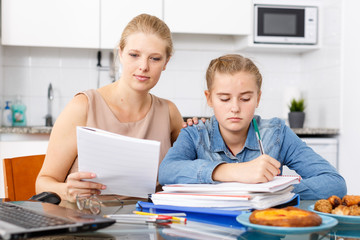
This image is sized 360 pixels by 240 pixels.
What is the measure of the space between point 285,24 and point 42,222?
294 centimetres

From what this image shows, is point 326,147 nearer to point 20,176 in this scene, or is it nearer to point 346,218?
point 20,176

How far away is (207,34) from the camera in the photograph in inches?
142

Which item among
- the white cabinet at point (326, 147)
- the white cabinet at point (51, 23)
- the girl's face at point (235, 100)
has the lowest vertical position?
the white cabinet at point (326, 147)

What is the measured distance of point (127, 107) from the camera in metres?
1.71

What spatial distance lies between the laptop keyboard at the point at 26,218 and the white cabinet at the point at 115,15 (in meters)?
2.38

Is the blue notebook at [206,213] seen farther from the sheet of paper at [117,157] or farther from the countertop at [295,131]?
the countertop at [295,131]

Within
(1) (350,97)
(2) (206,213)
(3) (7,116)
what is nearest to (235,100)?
(2) (206,213)

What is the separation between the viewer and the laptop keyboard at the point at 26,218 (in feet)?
2.39

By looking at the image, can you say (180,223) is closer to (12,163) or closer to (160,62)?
(160,62)

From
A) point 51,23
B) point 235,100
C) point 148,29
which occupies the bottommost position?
point 235,100

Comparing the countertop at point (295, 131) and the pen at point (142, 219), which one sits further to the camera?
the countertop at point (295, 131)

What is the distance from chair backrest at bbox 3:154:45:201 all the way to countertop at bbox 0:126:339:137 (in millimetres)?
1172

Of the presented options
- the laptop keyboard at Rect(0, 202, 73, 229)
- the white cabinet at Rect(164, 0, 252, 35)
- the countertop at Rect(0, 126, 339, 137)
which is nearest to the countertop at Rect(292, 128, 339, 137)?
the countertop at Rect(0, 126, 339, 137)

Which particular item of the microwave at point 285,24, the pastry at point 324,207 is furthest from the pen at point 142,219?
the microwave at point 285,24
